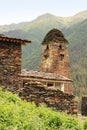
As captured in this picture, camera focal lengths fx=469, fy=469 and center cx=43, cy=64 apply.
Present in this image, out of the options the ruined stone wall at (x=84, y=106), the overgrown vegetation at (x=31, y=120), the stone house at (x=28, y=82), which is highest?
the stone house at (x=28, y=82)

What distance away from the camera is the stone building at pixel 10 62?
23984 millimetres

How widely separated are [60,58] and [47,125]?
140 ft

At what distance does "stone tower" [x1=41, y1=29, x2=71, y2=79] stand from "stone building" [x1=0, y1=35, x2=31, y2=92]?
102 feet

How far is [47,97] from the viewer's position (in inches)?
760

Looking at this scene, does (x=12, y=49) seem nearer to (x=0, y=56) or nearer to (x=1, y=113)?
(x=0, y=56)

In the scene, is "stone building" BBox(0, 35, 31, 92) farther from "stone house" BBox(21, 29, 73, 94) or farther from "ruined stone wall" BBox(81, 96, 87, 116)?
"stone house" BBox(21, 29, 73, 94)

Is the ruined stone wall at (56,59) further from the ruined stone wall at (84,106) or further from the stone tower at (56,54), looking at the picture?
the ruined stone wall at (84,106)

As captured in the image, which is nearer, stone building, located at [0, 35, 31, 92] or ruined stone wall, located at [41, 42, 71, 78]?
stone building, located at [0, 35, 31, 92]

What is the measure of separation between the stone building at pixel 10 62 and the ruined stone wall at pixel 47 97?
453cm

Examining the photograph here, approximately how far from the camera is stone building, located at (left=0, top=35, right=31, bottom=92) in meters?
24.0

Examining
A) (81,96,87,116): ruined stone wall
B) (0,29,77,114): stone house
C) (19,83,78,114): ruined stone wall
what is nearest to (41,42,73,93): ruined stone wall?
(0,29,77,114): stone house

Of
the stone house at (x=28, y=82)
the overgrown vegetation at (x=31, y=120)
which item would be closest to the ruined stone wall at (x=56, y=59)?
the stone house at (x=28, y=82)

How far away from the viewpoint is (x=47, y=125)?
47.1 ft

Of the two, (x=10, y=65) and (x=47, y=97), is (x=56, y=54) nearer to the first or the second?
(x=10, y=65)
